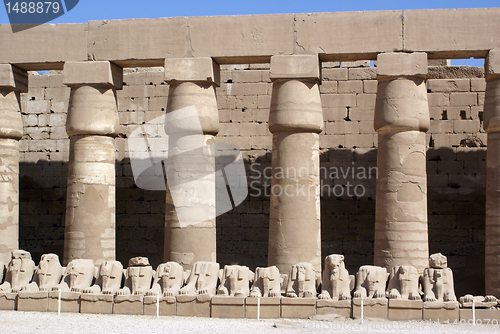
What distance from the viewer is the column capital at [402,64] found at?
40.1 feet

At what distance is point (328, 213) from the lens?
55.4ft

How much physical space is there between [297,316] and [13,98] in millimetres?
7950

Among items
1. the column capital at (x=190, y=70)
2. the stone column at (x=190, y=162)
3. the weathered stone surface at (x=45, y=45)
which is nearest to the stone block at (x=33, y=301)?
the stone column at (x=190, y=162)

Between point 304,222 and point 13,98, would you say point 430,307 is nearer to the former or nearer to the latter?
point 304,222

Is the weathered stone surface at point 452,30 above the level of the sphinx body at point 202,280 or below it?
above

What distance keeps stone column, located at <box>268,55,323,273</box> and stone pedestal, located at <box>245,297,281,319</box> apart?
170 centimetres

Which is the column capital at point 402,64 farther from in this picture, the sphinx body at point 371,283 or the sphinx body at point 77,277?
the sphinx body at point 77,277

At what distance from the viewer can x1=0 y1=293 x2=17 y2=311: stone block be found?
11.0 meters

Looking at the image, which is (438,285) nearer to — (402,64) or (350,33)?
(402,64)

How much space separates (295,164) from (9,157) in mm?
6249

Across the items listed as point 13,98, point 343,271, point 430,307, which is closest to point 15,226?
point 13,98

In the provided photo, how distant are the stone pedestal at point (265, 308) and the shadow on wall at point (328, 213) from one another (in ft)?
21.4

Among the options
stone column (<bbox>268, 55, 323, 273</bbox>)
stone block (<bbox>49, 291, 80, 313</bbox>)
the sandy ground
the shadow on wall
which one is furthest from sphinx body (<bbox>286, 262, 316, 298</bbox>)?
the shadow on wall

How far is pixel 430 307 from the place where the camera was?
33.0 ft
